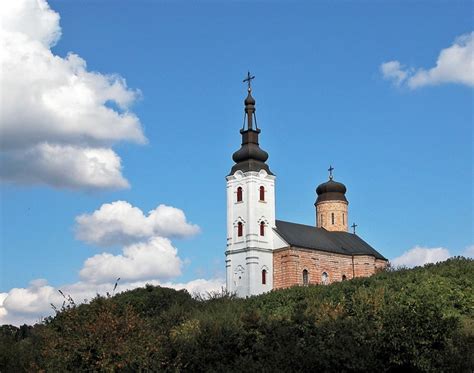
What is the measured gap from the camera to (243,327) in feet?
67.5

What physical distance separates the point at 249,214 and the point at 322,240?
9.14 metres

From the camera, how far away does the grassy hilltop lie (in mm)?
17125

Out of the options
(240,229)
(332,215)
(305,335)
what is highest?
(332,215)

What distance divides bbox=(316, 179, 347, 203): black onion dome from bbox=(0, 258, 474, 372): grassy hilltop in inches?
1984

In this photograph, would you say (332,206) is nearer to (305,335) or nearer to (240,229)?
(240,229)

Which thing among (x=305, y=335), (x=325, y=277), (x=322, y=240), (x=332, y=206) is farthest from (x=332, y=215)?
(x=305, y=335)

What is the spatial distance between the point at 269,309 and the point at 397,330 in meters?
11.5

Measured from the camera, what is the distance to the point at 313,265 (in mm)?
68750

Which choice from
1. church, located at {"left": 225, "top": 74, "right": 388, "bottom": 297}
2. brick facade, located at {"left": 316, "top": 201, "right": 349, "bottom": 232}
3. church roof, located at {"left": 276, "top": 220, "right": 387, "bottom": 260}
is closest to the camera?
church, located at {"left": 225, "top": 74, "right": 388, "bottom": 297}

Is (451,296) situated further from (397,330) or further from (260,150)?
(260,150)

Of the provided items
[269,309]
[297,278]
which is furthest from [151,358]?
[297,278]

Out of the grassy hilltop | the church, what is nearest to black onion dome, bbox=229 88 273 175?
the church

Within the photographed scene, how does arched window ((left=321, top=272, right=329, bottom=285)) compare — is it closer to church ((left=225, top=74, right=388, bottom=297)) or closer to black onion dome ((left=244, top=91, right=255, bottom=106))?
church ((left=225, top=74, right=388, bottom=297))

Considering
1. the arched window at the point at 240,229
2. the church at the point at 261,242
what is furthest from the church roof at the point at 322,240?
the arched window at the point at 240,229
